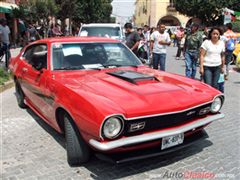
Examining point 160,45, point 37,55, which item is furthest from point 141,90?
point 160,45

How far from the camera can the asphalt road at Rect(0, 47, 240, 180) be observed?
3828mm

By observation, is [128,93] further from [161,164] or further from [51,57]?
[51,57]

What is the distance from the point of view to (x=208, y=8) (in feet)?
130

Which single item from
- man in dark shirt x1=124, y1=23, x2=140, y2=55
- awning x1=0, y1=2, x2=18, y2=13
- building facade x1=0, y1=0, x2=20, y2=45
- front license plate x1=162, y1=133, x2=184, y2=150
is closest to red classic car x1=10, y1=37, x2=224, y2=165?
front license plate x1=162, y1=133, x2=184, y2=150

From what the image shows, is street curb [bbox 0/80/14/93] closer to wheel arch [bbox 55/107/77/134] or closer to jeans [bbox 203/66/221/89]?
wheel arch [bbox 55/107/77/134]

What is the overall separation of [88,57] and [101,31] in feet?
25.9

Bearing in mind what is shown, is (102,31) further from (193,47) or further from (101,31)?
(193,47)

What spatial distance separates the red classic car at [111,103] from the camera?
341 cm

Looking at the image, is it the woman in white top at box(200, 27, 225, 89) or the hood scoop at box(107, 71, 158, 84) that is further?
the woman in white top at box(200, 27, 225, 89)

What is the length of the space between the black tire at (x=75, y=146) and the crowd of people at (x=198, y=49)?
3.06 meters

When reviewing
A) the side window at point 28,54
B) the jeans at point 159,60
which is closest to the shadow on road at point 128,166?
the side window at point 28,54

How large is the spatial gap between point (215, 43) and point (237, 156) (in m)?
2.74

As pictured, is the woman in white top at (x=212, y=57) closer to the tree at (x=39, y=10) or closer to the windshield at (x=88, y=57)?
the windshield at (x=88, y=57)

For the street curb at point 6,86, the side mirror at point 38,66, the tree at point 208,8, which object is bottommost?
the street curb at point 6,86
